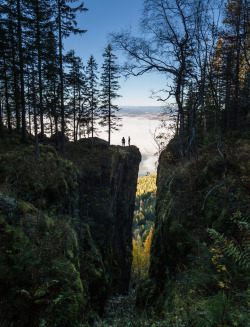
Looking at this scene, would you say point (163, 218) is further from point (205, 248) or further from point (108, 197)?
point (108, 197)

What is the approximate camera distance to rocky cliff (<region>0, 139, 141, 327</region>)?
14.2 ft

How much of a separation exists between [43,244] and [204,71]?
733 centimetres

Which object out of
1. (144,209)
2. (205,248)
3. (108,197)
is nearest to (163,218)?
(205,248)

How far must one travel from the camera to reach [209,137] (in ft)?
30.2

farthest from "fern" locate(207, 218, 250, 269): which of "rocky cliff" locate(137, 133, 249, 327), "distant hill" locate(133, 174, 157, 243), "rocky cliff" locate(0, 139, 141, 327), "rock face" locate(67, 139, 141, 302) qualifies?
"distant hill" locate(133, 174, 157, 243)

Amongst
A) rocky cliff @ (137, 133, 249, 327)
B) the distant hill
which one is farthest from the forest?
the distant hill

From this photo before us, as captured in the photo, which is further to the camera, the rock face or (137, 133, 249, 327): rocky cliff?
the rock face

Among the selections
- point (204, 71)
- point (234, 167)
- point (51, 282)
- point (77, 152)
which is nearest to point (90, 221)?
point (77, 152)

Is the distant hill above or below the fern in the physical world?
below

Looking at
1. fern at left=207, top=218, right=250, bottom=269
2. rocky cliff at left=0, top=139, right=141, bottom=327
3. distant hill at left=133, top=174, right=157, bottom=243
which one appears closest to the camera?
fern at left=207, top=218, right=250, bottom=269

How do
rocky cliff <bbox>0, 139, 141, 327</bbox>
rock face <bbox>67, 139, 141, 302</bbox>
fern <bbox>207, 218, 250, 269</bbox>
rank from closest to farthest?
fern <bbox>207, 218, 250, 269</bbox>, rocky cliff <bbox>0, 139, 141, 327</bbox>, rock face <bbox>67, 139, 141, 302</bbox>

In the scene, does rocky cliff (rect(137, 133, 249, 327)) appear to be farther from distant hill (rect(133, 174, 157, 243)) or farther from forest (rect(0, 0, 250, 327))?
distant hill (rect(133, 174, 157, 243))

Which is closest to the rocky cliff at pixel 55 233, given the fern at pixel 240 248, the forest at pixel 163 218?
the forest at pixel 163 218

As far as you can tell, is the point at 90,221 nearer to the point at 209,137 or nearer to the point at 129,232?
the point at 209,137
